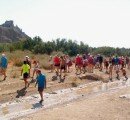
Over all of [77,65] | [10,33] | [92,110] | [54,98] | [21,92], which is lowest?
[92,110]

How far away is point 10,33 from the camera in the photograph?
10912cm

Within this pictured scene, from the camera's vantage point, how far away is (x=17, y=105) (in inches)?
789

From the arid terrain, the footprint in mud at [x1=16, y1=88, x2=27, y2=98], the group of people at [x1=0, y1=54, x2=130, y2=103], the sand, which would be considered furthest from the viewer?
the group of people at [x1=0, y1=54, x2=130, y2=103]

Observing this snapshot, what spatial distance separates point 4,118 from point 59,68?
482 inches

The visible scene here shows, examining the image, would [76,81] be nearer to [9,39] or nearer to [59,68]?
[59,68]

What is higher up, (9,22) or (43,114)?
(9,22)

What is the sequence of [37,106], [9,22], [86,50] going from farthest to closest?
[9,22] < [86,50] < [37,106]

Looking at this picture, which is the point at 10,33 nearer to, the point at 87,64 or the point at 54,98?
the point at 87,64

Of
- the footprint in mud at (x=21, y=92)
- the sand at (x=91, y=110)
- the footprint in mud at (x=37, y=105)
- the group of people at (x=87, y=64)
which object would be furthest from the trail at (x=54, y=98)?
the group of people at (x=87, y=64)

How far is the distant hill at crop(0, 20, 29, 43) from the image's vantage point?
343 ft

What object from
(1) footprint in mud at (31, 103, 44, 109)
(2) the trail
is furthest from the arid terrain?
(1) footprint in mud at (31, 103, 44, 109)

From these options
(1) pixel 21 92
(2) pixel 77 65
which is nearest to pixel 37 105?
(1) pixel 21 92

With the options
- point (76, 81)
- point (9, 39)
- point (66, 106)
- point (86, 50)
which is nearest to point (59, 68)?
point (76, 81)

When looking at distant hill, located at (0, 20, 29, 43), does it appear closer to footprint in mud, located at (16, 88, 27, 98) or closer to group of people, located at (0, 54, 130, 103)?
group of people, located at (0, 54, 130, 103)
